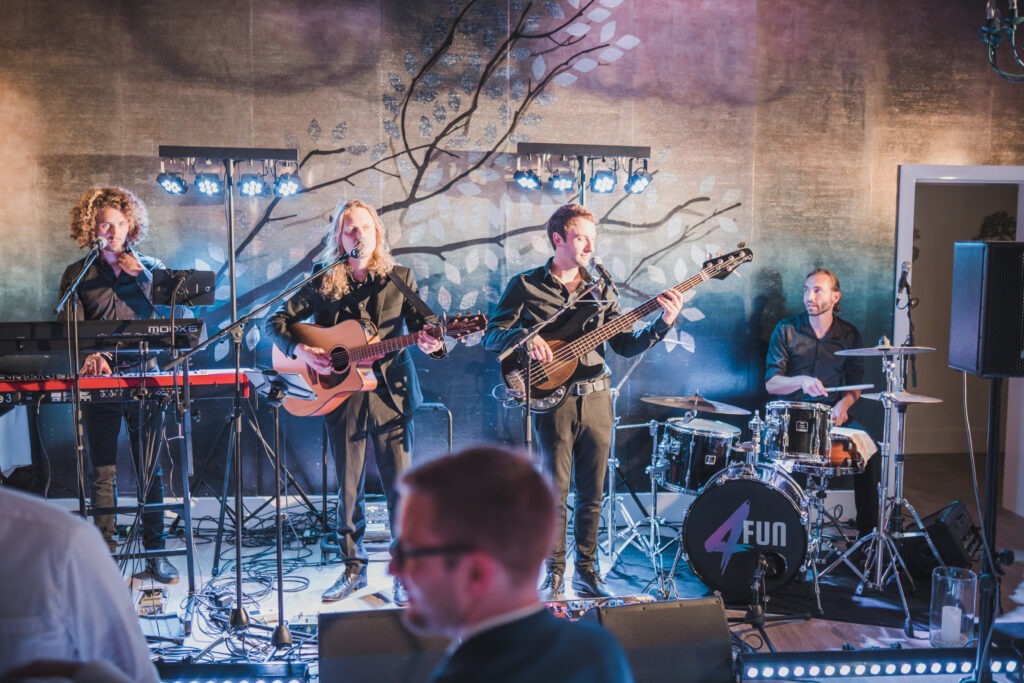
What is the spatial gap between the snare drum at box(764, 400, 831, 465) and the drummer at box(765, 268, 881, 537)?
92cm

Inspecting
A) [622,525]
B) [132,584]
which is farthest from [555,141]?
[132,584]

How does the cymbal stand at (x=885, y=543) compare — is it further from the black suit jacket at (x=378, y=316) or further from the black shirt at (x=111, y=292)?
the black shirt at (x=111, y=292)

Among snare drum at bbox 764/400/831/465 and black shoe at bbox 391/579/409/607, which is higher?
snare drum at bbox 764/400/831/465

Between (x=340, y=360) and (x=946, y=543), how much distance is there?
3731 millimetres

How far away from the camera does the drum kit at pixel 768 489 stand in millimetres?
4719

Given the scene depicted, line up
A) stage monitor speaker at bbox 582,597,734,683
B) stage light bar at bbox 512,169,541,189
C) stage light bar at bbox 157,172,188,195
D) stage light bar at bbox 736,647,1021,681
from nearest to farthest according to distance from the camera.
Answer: stage monitor speaker at bbox 582,597,734,683 < stage light bar at bbox 736,647,1021,681 < stage light bar at bbox 157,172,188,195 < stage light bar at bbox 512,169,541,189

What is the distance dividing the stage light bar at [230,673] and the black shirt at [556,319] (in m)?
1.96

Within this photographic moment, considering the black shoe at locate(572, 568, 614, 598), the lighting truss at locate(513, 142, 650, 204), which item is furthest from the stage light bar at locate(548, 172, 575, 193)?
the black shoe at locate(572, 568, 614, 598)

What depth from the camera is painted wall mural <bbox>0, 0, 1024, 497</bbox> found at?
19.4 feet

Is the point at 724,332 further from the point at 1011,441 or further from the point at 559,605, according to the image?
the point at 559,605

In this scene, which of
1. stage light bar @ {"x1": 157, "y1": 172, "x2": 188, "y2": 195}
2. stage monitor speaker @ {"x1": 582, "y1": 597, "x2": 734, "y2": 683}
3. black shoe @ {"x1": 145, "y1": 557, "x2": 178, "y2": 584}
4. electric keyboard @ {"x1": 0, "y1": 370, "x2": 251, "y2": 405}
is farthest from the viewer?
stage light bar @ {"x1": 157, "y1": 172, "x2": 188, "y2": 195}

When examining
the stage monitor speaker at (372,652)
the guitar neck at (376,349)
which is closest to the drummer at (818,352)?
the guitar neck at (376,349)

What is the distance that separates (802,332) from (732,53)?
2131 millimetres

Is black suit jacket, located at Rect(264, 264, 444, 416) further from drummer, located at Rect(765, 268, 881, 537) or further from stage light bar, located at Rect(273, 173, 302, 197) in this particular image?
drummer, located at Rect(765, 268, 881, 537)
